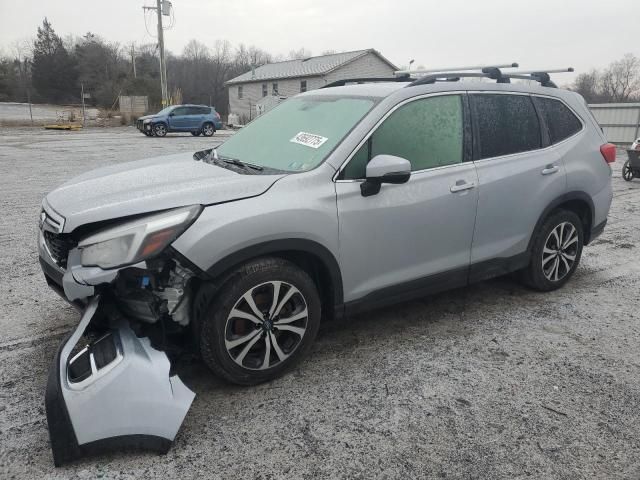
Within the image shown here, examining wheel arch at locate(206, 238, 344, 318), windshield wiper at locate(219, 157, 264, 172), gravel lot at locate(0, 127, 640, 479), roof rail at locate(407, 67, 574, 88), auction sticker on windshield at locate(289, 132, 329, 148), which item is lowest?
gravel lot at locate(0, 127, 640, 479)

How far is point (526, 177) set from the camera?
157 inches

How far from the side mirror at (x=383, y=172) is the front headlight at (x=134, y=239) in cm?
107

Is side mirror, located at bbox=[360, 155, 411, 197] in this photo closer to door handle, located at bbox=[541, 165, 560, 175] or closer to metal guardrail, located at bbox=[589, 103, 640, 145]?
door handle, located at bbox=[541, 165, 560, 175]

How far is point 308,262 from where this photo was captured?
3152 millimetres

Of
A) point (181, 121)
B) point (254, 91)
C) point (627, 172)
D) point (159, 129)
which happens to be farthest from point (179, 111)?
point (254, 91)

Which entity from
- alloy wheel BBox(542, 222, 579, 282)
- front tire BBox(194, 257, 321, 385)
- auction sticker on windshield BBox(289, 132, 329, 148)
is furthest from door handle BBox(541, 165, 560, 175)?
A: front tire BBox(194, 257, 321, 385)

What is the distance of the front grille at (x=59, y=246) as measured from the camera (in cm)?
282

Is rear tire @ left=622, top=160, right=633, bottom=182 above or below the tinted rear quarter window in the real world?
below

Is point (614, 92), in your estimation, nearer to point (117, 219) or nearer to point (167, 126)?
point (167, 126)

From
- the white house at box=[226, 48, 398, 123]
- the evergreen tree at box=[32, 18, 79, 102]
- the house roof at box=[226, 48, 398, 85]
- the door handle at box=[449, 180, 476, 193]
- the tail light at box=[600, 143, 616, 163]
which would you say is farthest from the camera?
the evergreen tree at box=[32, 18, 79, 102]

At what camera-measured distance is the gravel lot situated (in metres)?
2.42

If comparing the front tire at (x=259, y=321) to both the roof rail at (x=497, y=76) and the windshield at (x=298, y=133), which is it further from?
the roof rail at (x=497, y=76)

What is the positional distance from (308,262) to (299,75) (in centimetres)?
4644

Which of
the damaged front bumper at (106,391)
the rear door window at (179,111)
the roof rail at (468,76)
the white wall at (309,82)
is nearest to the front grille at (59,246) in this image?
the damaged front bumper at (106,391)
